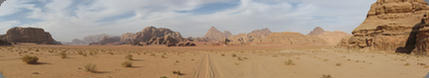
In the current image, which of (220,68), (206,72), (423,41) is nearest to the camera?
(206,72)

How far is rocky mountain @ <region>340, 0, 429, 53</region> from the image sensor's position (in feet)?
75.4

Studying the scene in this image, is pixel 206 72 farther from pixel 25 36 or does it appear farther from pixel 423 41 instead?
pixel 25 36

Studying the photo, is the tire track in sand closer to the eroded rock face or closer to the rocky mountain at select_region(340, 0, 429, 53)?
the eroded rock face

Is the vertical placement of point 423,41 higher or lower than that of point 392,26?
lower

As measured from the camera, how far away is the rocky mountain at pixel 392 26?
22969 mm

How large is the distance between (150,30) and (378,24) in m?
133

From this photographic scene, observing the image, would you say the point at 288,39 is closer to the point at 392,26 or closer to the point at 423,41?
the point at 392,26

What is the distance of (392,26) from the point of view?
83.6 ft

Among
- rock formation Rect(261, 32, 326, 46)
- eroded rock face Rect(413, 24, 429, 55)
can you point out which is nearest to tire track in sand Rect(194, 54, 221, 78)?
eroded rock face Rect(413, 24, 429, 55)

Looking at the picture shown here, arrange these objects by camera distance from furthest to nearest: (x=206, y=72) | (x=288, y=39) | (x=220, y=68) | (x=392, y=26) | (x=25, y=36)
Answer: (x=288, y=39), (x=25, y=36), (x=392, y=26), (x=220, y=68), (x=206, y=72)

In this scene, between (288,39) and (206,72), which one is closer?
(206,72)

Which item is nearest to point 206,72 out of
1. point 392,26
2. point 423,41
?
point 423,41

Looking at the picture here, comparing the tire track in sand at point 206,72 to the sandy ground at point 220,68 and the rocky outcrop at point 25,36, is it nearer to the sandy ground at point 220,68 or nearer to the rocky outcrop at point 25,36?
the sandy ground at point 220,68

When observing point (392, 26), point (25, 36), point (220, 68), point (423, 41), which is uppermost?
point (25, 36)
